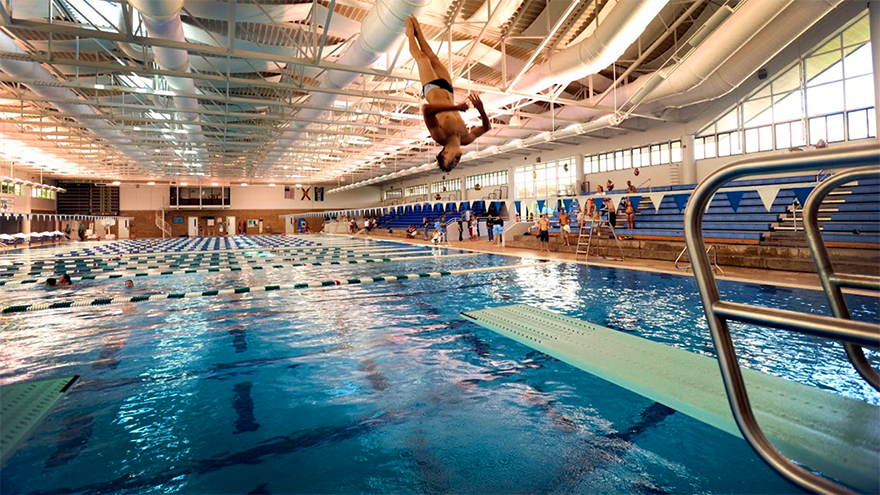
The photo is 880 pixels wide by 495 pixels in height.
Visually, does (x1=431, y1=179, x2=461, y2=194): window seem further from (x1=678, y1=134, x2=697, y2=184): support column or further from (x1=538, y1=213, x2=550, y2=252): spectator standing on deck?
(x1=538, y1=213, x2=550, y2=252): spectator standing on deck

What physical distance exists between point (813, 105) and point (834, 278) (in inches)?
722

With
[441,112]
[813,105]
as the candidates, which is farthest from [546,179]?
[441,112]

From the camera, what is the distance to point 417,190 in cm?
4131

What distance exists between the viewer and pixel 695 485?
200cm

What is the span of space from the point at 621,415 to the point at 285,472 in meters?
2.09

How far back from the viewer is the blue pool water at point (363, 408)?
212cm

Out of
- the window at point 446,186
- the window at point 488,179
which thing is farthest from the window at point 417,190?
the window at point 488,179

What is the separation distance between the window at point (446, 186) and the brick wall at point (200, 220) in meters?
16.0

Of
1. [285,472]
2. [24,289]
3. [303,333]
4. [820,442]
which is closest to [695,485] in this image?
[820,442]

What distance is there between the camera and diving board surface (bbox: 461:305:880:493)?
6.15 feet

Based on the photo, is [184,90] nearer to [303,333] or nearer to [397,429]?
[303,333]

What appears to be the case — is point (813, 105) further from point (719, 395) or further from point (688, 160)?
point (719, 395)

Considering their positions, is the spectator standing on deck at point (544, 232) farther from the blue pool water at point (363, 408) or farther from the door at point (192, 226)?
the door at point (192, 226)

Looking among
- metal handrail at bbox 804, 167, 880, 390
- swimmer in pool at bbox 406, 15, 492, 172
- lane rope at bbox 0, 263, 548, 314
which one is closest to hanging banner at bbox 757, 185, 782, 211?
lane rope at bbox 0, 263, 548, 314
